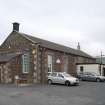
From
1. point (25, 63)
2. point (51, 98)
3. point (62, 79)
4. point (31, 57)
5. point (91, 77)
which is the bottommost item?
point (51, 98)

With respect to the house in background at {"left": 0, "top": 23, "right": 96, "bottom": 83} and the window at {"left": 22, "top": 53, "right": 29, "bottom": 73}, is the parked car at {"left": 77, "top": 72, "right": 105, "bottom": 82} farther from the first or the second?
the window at {"left": 22, "top": 53, "right": 29, "bottom": 73}

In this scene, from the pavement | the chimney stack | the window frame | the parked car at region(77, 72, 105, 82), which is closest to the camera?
the pavement

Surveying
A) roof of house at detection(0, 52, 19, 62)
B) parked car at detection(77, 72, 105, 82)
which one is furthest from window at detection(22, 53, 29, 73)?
parked car at detection(77, 72, 105, 82)

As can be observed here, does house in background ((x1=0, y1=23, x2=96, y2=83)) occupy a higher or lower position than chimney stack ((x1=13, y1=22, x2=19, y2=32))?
lower

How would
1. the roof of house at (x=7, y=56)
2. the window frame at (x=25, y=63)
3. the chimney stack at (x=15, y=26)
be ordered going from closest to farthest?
the roof of house at (x=7, y=56)
the window frame at (x=25, y=63)
the chimney stack at (x=15, y=26)

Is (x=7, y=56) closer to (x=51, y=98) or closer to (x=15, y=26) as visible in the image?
(x=15, y=26)

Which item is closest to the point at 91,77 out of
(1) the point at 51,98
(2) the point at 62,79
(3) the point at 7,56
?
(2) the point at 62,79

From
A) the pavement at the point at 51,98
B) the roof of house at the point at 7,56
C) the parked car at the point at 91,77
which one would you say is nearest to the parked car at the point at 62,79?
the roof of house at the point at 7,56

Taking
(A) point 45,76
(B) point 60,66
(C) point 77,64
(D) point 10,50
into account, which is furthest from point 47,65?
(C) point 77,64

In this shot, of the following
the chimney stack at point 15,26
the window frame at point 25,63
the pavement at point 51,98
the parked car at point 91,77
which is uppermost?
the chimney stack at point 15,26

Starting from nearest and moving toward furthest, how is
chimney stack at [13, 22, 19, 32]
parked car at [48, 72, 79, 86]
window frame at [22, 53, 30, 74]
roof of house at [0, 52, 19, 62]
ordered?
parked car at [48, 72, 79, 86] → roof of house at [0, 52, 19, 62] → window frame at [22, 53, 30, 74] → chimney stack at [13, 22, 19, 32]

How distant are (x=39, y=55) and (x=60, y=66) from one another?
600cm

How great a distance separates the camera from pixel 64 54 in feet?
131

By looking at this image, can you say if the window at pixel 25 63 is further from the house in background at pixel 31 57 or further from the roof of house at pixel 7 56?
the roof of house at pixel 7 56
